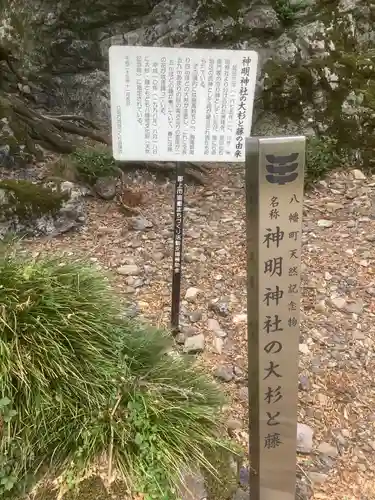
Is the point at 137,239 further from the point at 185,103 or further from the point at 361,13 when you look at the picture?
the point at 361,13

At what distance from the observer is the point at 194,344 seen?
3717 mm

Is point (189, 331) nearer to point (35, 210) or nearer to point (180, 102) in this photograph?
point (180, 102)

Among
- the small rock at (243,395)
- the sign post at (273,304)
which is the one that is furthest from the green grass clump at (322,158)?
the sign post at (273,304)

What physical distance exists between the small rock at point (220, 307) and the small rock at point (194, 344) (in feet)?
1.13

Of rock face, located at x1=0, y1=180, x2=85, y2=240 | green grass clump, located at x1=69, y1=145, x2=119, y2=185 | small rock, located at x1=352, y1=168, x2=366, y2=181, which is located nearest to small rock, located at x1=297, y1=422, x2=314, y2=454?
rock face, located at x1=0, y1=180, x2=85, y2=240

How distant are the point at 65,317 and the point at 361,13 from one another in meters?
6.05

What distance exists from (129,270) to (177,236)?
42.7 inches

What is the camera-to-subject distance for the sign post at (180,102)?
10.1 feet

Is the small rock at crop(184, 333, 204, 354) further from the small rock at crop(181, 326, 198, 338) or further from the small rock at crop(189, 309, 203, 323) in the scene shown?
the small rock at crop(189, 309, 203, 323)

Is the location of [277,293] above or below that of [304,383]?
above

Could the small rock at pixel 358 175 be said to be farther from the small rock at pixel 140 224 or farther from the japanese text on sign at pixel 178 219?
the japanese text on sign at pixel 178 219

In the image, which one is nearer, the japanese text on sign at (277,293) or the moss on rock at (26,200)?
the japanese text on sign at (277,293)

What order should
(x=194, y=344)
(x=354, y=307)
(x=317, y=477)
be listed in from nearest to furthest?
1. (x=317, y=477)
2. (x=194, y=344)
3. (x=354, y=307)

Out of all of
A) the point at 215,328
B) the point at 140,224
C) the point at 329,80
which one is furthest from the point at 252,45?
the point at 215,328
